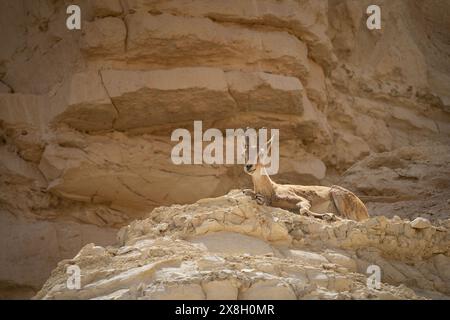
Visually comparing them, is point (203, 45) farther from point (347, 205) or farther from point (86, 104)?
point (347, 205)

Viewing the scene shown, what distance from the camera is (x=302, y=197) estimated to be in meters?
10.0

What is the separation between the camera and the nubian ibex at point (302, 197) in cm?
967

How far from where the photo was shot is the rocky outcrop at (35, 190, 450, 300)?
605 cm

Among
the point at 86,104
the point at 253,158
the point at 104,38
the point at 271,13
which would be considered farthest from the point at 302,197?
the point at 104,38

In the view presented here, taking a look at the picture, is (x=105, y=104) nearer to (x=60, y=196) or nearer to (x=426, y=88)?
(x=60, y=196)

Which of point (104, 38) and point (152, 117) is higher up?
point (104, 38)

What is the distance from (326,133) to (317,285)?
7.76 meters

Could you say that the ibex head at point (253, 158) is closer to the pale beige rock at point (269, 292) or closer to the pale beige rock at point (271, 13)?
the pale beige rock at point (269, 292)

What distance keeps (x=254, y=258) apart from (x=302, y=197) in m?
3.31

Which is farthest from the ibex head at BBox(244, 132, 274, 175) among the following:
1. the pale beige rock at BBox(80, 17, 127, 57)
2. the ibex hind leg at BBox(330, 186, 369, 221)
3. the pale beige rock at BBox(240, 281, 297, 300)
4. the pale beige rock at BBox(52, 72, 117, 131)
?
the pale beige rock at BBox(80, 17, 127, 57)

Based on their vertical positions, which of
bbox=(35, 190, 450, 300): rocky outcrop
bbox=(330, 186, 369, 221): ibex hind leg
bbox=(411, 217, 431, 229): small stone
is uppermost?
bbox=(330, 186, 369, 221): ibex hind leg

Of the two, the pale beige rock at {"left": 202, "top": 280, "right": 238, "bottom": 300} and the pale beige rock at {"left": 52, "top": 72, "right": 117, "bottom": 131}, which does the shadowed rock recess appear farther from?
the pale beige rock at {"left": 202, "top": 280, "right": 238, "bottom": 300}

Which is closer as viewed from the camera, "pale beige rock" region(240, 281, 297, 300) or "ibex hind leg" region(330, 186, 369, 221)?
"pale beige rock" region(240, 281, 297, 300)
